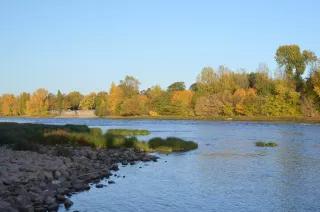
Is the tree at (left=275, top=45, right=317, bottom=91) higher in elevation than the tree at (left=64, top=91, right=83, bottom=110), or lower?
higher

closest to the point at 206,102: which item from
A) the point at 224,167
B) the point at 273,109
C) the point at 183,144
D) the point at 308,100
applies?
the point at 273,109

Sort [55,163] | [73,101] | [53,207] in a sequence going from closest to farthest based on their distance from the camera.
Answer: [53,207], [55,163], [73,101]

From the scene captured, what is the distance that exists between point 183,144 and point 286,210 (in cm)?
2378

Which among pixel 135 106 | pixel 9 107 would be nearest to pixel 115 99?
pixel 135 106

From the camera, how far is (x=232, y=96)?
124 meters

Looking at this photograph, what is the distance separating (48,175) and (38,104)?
162 m

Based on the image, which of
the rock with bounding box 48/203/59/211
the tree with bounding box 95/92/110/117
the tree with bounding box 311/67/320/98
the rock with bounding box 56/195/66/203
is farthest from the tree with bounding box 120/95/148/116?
the rock with bounding box 48/203/59/211

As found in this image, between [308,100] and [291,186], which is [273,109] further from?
[291,186]

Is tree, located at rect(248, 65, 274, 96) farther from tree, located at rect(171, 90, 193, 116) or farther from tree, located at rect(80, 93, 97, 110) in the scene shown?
tree, located at rect(80, 93, 97, 110)

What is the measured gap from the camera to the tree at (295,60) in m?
121

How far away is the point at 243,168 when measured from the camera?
2934 centimetres

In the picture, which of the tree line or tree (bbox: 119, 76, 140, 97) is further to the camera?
tree (bbox: 119, 76, 140, 97)

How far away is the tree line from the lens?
113188mm

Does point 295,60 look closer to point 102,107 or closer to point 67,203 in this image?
point 102,107
